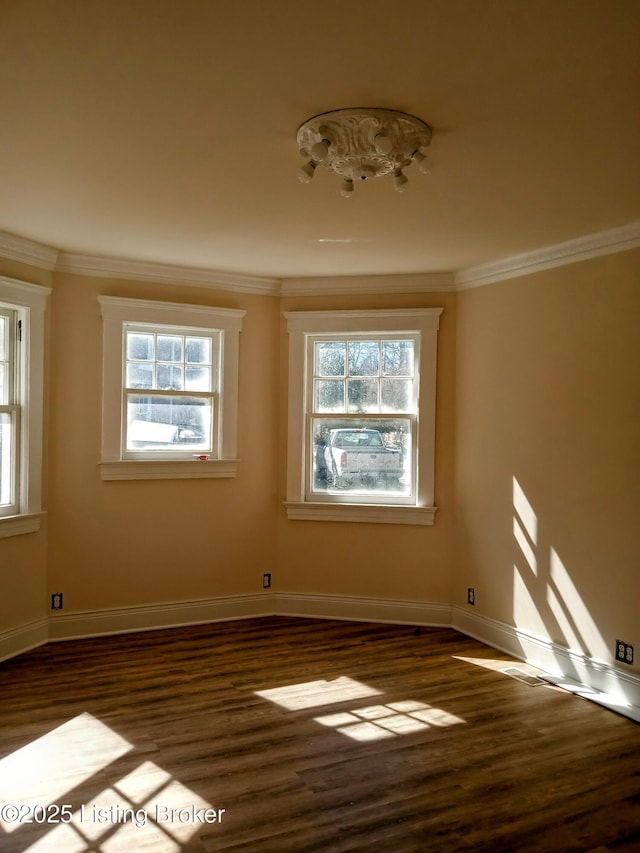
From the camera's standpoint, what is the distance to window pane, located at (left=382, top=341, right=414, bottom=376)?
17.1 feet

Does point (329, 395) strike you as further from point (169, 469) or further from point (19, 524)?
point (19, 524)

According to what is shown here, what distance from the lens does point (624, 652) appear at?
12.3 feet

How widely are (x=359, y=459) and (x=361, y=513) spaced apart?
0.43 m

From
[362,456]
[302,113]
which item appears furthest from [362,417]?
[302,113]

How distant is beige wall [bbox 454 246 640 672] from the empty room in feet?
0.07

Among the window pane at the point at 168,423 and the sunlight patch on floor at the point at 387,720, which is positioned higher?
the window pane at the point at 168,423

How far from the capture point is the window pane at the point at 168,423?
4961mm

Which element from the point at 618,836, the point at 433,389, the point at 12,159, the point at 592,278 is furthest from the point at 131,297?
the point at 618,836

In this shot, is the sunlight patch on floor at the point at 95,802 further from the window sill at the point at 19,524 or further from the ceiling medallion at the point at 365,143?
the ceiling medallion at the point at 365,143

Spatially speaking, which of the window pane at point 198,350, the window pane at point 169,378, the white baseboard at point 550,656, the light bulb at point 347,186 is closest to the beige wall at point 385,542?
the white baseboard at point 550,656

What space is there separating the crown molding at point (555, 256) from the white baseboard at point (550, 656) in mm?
2390

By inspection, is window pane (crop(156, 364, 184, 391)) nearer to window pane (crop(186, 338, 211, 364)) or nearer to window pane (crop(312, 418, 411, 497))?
window pane (crop(186, 338, 211, 364))

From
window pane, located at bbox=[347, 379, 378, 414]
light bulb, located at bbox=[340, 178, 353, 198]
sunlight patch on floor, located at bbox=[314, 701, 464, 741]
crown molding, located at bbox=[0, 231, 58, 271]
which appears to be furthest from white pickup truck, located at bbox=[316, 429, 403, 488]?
light bulb, located at bbox=[340, 178, 353, 198]

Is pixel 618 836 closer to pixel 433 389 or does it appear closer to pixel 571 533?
pixel 571 533
